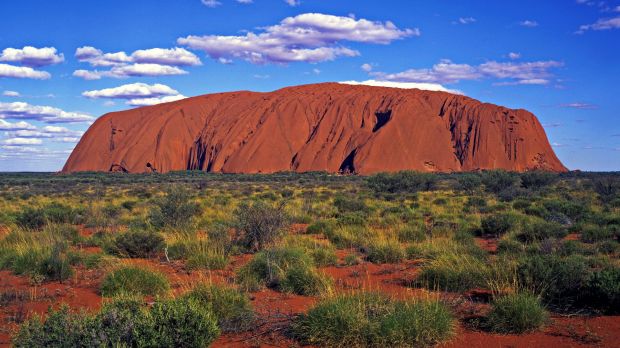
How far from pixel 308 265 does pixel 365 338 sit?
318 cm

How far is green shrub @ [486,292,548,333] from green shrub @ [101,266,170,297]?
13.9 ft

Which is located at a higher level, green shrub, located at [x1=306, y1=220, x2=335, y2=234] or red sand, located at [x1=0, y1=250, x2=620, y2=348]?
green shrub, located at [x1=306, y1=220, x2=335, y2=234]

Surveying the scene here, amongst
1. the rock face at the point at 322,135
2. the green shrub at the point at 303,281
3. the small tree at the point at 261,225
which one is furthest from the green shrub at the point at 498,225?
the rock face at the point at 322,135

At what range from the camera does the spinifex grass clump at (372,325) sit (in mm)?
4883

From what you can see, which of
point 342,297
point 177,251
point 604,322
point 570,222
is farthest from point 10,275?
point 570,222

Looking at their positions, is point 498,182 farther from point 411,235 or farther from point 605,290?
point 605,290

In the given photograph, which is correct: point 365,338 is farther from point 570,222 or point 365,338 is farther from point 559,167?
point 559,167

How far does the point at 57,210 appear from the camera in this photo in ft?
53.0

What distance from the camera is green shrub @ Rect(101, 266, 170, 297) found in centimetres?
684

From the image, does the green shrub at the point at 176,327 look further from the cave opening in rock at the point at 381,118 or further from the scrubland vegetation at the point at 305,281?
the cave opening in rock at the point at 381,118

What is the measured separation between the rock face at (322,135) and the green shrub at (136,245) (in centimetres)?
6476

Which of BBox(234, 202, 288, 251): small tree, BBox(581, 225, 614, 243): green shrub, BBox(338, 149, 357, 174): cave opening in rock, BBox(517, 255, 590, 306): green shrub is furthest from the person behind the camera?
BBox(338, 149, 357, 174): cave opening in rock

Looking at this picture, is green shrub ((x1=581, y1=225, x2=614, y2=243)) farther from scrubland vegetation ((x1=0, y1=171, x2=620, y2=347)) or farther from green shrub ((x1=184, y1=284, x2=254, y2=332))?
green shrub ((x1=184, y1=284, x2=254, y2=332))

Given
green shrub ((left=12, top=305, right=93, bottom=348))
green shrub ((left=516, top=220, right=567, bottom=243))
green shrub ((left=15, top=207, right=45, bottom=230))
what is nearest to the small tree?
green shrub ((left=516, top=220, right=567, bottom=243))
